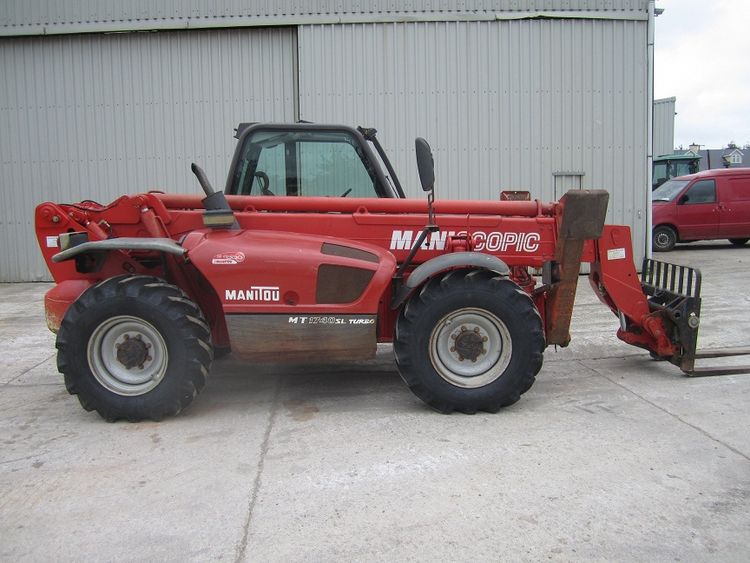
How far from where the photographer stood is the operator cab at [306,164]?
523 centimetres

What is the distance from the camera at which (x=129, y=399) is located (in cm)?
452

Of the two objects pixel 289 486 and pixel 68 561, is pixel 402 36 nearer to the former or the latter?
pixel 289 486

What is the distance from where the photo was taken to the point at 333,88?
1118cm

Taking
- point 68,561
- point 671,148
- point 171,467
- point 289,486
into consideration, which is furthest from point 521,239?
point 671,148

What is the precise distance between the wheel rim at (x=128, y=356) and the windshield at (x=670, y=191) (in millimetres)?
13599

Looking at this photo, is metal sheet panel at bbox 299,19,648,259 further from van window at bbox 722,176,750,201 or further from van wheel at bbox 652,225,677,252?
van window at bbox 722,176,750,201

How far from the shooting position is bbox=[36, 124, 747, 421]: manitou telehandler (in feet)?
14.8

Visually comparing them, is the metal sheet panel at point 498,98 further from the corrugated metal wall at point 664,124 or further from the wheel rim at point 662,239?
the corrugated metal wall at point 664,124

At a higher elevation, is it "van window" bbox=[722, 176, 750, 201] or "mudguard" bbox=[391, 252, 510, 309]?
"van window" bbox=[722, 176, 750, 201]

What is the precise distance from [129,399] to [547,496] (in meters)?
2.83

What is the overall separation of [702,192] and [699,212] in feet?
1.64

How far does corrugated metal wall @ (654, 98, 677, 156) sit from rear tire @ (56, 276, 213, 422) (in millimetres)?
27093

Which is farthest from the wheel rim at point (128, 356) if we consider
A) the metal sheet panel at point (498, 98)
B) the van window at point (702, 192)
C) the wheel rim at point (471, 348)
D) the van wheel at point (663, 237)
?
the van window at point (702, 192)

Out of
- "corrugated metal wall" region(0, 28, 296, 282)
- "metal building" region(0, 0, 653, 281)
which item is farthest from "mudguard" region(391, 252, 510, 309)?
"corrugated metal wall" region(0, 28, 296, 282)
